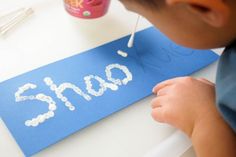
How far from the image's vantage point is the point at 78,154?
42 cm

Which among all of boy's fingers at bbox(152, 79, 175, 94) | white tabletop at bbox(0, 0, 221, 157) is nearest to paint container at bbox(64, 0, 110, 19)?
white tabletop at bbox(0, 0, 221, 157)

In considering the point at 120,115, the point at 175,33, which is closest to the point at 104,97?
the point at 120,115

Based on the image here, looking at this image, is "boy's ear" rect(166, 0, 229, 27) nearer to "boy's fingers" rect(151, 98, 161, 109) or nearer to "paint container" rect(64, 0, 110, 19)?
"boy's fingers" rect(151, 98, 161, 109)

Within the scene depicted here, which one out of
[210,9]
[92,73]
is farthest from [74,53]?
[210,9]

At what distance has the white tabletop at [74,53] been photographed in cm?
43

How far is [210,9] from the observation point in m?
0.30

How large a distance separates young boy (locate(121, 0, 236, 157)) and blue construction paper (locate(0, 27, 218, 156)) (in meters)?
0.04

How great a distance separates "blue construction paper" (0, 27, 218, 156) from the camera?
0.43 meters

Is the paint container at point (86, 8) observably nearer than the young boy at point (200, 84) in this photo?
No

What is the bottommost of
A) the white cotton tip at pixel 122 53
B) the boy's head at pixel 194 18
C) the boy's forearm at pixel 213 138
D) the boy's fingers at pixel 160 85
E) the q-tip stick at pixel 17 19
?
the boy's forearm at pixel 213 138

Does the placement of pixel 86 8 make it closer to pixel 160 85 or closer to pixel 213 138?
pixel 160 85

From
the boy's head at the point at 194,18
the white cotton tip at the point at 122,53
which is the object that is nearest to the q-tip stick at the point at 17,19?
the white cotton tip at the point at 122,53

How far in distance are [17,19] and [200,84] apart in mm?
307

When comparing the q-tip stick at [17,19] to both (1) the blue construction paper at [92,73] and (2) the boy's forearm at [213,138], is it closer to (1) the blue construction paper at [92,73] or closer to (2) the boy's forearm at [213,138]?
(1) the blue construction paper at [92,73]
